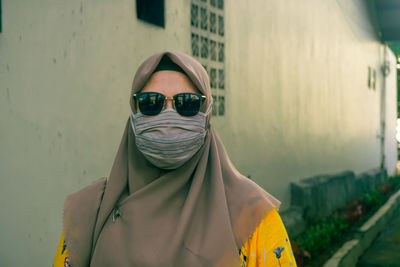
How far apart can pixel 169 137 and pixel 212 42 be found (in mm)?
2785

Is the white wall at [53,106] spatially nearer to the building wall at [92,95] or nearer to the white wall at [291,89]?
the building wall at [92,95]

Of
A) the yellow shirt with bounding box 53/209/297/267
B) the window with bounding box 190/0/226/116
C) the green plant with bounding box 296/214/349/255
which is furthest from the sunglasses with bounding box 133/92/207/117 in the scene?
the green plant with bounding box 296/214/349/255

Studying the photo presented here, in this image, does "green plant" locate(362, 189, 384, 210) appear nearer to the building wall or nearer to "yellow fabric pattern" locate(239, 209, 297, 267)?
the building wall

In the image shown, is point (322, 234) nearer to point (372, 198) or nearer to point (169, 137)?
point (372, 198)

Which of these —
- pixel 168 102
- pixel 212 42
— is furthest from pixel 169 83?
pixel 212 42

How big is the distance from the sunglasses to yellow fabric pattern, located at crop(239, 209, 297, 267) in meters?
0.48

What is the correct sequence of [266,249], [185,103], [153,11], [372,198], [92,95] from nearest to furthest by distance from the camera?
[266,249] < [185,103] < [92,95] < [153,11] < [372,198]

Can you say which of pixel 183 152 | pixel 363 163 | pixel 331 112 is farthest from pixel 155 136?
pixel 363 163

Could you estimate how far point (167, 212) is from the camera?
1.55 metres

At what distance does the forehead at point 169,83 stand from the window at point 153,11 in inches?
70.4

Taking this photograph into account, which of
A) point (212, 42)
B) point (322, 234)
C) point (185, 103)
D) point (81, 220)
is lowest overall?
point (322, 234)

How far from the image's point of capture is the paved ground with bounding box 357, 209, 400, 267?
17.9ft

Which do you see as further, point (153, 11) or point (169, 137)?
point (153, 11)

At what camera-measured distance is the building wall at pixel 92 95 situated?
2.48m
